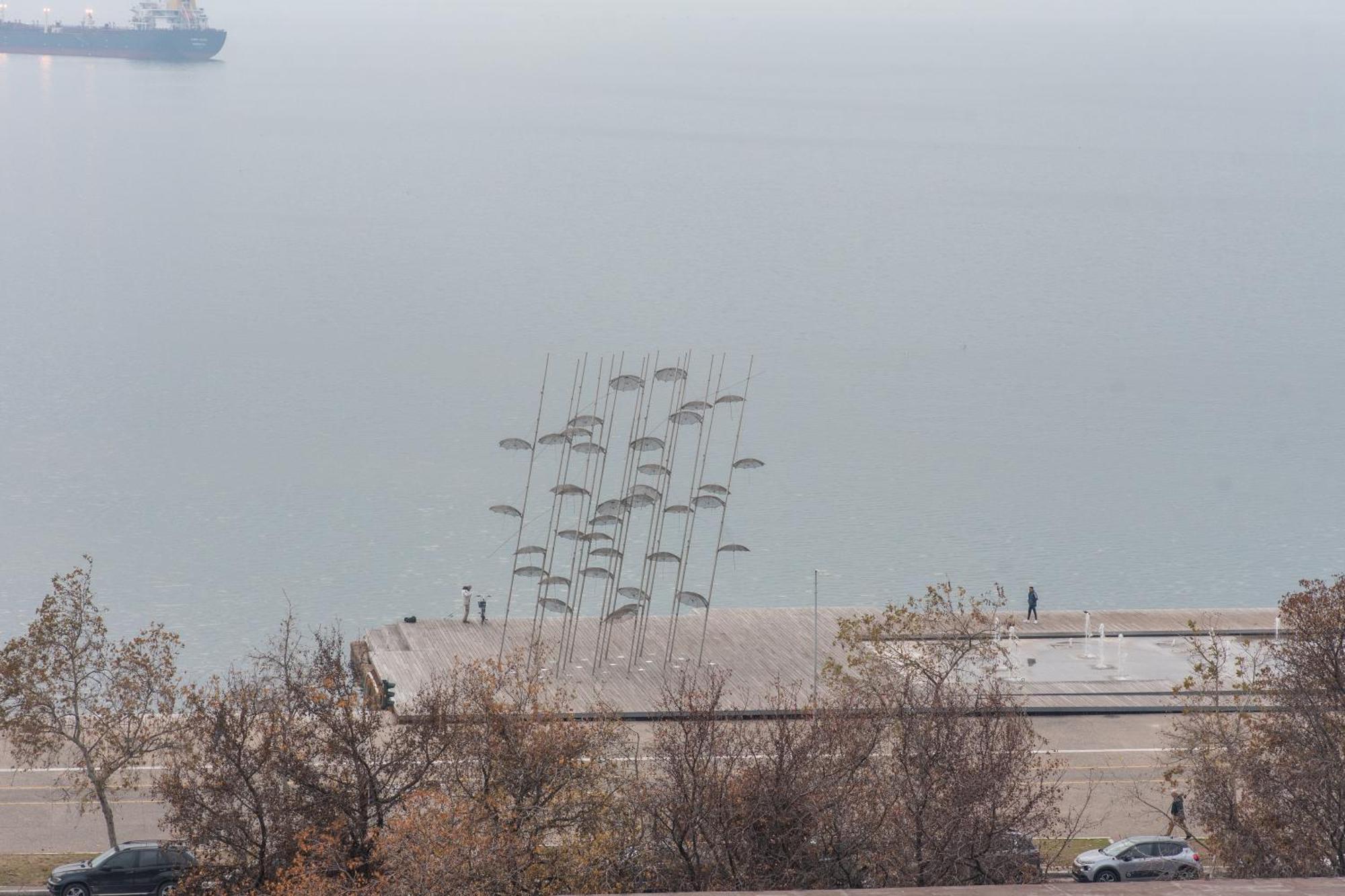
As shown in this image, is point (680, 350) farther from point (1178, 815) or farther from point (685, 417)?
point (1178, 815)

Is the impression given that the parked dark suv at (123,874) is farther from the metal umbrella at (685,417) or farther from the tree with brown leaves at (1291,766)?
the metal umbrella at (685,417)

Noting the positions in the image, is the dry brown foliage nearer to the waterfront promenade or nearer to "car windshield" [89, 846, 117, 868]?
"car windshield" [89, 846, 117, 868]

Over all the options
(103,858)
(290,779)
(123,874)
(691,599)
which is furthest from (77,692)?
(691,599)

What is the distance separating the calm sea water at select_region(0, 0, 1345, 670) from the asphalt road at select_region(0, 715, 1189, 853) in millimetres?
18040

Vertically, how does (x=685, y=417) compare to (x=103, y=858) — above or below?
above

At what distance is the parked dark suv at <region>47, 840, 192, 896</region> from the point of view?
2970cm

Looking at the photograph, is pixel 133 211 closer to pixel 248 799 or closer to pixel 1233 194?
pixel 1233 194

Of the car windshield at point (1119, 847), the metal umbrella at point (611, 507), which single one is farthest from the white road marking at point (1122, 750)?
the metal umbrella at point (611, 507)

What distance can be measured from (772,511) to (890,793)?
4492cm

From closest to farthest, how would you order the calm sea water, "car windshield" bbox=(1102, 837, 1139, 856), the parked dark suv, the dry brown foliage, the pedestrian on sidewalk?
the dry brown foliage
the parked dark suv
"car windshield" bbox=(1102, 837, 1139, 856)
the pedestrian on sidewalk
the calm sea water

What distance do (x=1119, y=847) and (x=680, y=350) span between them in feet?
216

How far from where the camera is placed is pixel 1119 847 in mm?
31969

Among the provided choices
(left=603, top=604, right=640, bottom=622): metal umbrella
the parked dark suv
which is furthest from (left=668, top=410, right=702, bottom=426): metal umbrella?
the parked dark suv

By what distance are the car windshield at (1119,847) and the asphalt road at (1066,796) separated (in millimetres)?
885
